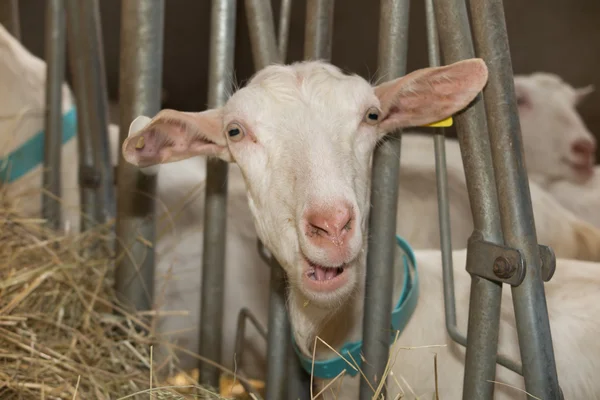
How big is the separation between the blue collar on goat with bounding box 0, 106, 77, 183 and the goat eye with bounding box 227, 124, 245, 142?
2316 millimetres

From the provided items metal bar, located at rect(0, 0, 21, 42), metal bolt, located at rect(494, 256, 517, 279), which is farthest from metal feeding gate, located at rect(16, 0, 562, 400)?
metal bar, located at rect(0, 0, 21, 42)

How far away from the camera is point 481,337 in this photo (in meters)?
1.85

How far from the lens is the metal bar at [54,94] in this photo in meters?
3.93

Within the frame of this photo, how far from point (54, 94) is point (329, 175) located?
2607mm

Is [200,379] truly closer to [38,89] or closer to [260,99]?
[260,99]

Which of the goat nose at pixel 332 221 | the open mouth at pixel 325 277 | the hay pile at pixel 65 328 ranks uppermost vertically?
the goat nose at pixel 332 221

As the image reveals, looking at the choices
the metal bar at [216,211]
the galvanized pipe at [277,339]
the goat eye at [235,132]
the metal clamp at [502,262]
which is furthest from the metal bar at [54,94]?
the metal clamp at [502,262]

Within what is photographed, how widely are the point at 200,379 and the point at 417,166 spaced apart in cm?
198

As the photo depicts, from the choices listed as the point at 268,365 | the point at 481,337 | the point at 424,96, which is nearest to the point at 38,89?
the point at 268,365

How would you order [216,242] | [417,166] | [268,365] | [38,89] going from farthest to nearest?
[38,89] → [417,166] → [216,242] → [268,365]

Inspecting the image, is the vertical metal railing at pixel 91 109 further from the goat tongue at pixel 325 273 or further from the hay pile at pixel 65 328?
the goat tongue at pixel 325 273

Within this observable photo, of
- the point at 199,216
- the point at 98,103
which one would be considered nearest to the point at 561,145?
the point at 199,216

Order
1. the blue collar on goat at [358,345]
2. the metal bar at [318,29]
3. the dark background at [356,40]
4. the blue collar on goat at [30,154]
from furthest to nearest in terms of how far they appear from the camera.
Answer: the dark background at [356,40] → the blue collar on goat at [30,154] → the metal bar at [318,29] → the blue collar on goat at [358,345]

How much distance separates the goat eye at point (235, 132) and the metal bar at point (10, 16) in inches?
140
